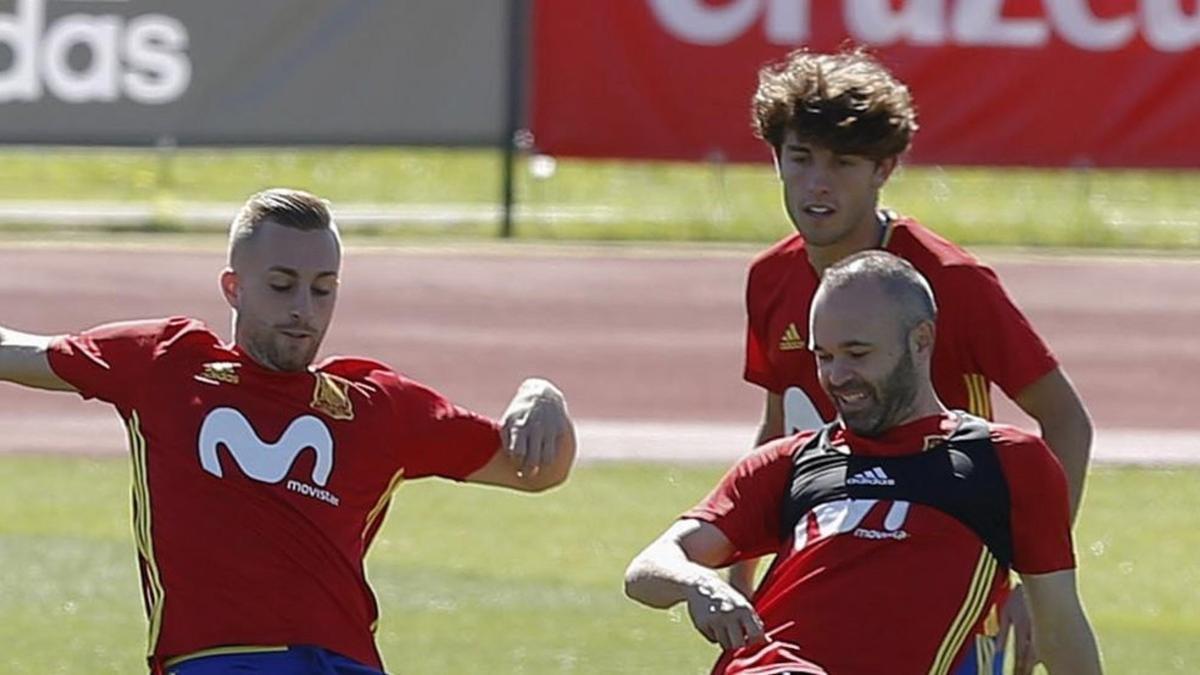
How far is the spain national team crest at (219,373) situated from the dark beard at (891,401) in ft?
4.70

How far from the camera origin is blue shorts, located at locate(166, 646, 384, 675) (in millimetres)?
5703

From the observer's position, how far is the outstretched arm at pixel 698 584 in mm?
4992

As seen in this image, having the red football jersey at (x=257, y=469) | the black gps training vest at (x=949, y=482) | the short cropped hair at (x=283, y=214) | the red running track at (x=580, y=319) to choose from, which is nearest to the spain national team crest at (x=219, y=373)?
the red football jersey at (x=257, y=469)

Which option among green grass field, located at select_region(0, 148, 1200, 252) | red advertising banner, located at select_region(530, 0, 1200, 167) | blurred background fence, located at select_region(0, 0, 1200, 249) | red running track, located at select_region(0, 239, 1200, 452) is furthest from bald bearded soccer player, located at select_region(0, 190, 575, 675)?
green grass field, located at select_region(0, 148, 1200, 252)

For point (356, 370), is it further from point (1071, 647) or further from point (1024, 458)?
point (1071, 647)

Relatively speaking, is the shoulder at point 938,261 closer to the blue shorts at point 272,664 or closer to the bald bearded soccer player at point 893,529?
the bald bearded soccer player at point 893,529

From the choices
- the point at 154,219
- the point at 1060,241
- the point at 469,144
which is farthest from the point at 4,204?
the point at 1060,241

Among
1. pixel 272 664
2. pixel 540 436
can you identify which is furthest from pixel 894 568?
pixel 272 664

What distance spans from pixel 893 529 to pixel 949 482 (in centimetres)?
14

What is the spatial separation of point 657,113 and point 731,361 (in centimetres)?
464

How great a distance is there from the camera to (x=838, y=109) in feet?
Answer: 19.9

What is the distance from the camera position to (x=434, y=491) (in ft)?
41.6

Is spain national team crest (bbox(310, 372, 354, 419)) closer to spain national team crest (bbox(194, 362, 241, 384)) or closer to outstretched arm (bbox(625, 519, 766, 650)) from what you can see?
spain national team crest (bbox(194, 362, 241, 384))

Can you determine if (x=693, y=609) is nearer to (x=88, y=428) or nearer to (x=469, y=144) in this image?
(x=88, y=428)
